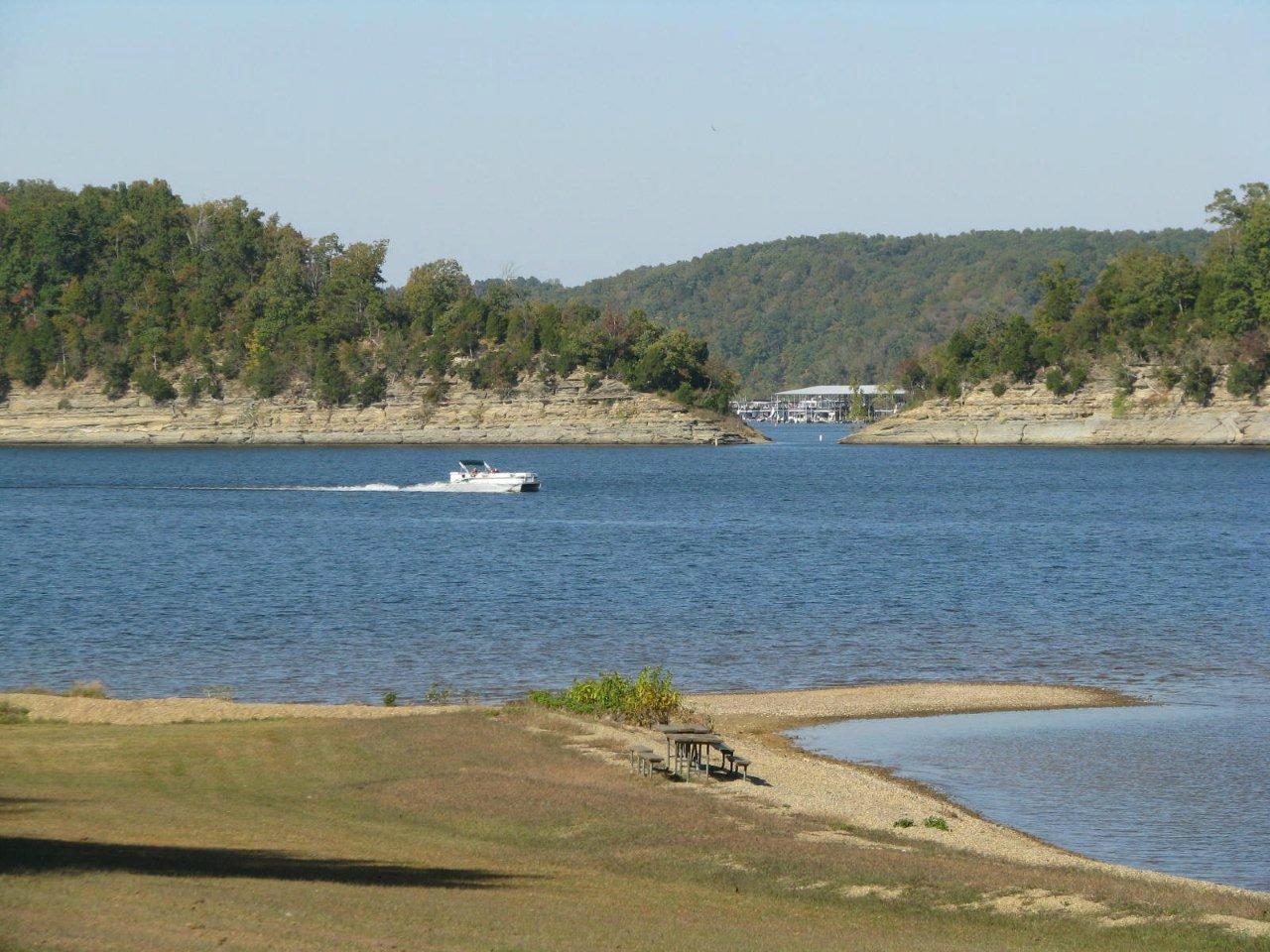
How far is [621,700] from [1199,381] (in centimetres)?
15631

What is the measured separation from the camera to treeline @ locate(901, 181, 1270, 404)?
557 feet

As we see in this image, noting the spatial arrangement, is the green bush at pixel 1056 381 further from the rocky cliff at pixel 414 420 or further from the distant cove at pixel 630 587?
the distant cove at pixel 630 587

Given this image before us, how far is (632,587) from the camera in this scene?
165 feet

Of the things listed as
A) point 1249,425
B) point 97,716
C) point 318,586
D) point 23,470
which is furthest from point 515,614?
point 1249,425

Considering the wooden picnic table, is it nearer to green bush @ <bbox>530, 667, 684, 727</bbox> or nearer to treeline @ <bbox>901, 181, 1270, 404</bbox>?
green bush @ <bbox>530, 667, 684, 727</bbox>

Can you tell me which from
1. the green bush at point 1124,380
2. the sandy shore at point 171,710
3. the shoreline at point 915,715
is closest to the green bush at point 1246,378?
the green bush at point 1124,380

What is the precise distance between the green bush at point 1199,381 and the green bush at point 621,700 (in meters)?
155

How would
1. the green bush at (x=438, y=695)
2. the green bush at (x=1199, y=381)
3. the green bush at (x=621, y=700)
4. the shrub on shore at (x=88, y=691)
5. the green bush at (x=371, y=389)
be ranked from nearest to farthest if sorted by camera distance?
the green bush at (x=621, y=700)
the shrub on shore at (x=88, y=691)
the green bush at (x=438, y=695)
the green bush at (x=1199, y=381)
the green bush at (x=371, y=389)

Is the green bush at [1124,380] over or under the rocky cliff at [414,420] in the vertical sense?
over

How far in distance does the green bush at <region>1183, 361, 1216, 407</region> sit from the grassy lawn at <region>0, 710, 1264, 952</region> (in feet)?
524

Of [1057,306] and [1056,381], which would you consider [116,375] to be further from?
[1057,306]

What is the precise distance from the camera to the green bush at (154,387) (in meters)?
198

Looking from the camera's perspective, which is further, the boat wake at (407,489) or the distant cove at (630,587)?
the boat wake at (407,489)

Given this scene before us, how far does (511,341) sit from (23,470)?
235 feet
